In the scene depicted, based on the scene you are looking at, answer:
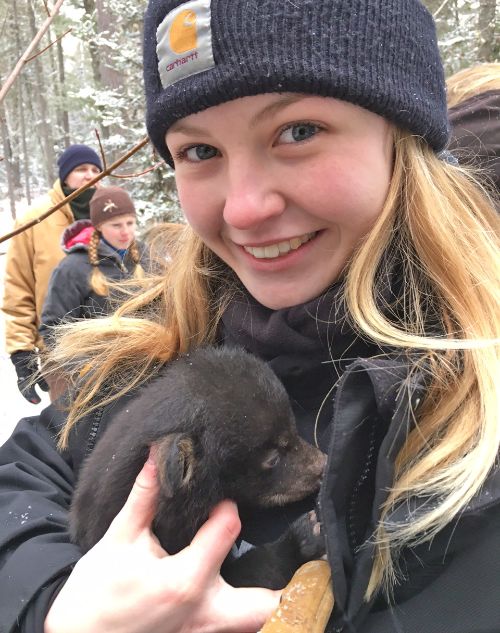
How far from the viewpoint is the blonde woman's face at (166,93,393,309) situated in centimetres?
154

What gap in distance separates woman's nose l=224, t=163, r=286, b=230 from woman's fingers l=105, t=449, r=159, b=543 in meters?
0.83

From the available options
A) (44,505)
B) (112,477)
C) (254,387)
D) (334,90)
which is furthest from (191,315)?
(334,90)

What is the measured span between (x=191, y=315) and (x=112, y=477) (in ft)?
2.37

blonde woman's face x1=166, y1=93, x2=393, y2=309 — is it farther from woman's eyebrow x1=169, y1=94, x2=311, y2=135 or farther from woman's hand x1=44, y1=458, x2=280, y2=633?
woman's hand x1=44, y1=458, x2=280, y2=633

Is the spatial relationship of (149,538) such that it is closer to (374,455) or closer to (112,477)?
(112,477)

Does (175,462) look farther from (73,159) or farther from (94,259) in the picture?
(73,159)

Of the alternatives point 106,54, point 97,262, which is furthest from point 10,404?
point 106,54

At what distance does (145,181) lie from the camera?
37.4 ft

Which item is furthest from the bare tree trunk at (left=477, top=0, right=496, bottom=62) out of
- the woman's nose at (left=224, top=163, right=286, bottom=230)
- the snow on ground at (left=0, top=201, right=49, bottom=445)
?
the woman's nose at (left=224, top=163, right=286, bottom=230)

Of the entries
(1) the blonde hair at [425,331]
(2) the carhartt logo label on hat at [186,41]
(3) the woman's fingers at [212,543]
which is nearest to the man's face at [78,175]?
(1) the blonde hair at [425,331]

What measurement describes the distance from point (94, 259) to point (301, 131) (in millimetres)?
4666

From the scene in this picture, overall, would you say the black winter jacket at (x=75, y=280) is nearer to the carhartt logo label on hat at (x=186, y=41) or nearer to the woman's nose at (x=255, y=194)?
the carhartt logo label on hat at (x=186, y=41)

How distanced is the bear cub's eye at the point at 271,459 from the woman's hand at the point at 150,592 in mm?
289

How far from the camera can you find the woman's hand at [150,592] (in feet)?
4.94
